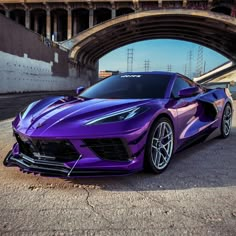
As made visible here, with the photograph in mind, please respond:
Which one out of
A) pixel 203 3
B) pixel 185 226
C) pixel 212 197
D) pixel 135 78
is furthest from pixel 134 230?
pixel 203 3

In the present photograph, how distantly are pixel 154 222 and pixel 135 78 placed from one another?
2.56 metres

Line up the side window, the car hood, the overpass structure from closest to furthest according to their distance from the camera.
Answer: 1. the car hood
2. the side window
3. the overpass structure

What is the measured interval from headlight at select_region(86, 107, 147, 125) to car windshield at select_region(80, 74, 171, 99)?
70cm

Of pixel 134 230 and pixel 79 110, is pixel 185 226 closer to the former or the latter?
pixel 134 230

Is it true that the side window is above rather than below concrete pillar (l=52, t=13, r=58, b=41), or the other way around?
below

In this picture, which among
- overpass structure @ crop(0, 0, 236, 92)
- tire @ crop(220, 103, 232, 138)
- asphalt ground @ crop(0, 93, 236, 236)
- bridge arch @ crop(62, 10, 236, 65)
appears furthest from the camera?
overpass structure @ crop(0, 0, 236, 92)

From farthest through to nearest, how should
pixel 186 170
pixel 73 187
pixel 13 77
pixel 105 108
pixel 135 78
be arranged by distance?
pixel 13 77 < pixel 135 78 < pixel 186 170 < pixel 105 108 < pixel 73 187

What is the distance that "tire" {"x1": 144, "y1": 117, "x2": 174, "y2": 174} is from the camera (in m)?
3.35

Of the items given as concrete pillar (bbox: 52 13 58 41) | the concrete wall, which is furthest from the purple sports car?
concrete pillar (bbox: 52 13 58 41)

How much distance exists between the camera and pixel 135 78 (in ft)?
14.9

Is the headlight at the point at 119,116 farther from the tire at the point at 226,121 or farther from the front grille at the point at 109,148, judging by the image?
the tire at the point at 226,121

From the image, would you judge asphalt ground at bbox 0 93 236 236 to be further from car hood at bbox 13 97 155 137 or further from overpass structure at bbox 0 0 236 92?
overpass structure at bbox 0 0 236 92

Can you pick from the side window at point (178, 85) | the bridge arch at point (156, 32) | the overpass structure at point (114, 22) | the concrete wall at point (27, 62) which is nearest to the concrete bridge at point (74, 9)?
the overpass structure at point (114, 22)

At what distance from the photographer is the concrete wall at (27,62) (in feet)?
64.3
